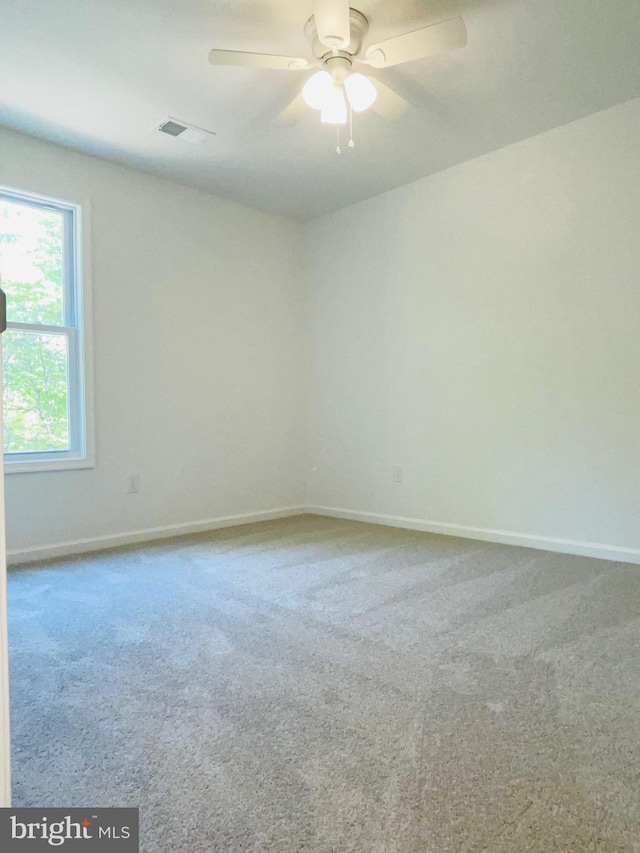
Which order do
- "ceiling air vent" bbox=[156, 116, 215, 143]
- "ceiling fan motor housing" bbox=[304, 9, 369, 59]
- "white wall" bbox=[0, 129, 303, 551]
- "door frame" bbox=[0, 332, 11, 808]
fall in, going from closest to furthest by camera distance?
1. "door frame" bbox=[0, 332, 11, 808]
2. "ceiling fan motor housing" bbox=[304, 9, 369, 59]
3. "ceiling air vent" bbox=[156, 116, 215, 143]
4. "white wall" bbox=[0, 129, 303, 551]

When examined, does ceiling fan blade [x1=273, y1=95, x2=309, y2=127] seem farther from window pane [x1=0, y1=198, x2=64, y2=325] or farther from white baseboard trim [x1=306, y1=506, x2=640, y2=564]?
white baseboard trim [x1=306, y1=506, x2=640, y2=564]

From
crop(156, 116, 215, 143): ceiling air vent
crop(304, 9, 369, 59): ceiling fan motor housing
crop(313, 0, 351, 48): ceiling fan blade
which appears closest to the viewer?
crop(313, 0, 351, 48): ceiling fan blade

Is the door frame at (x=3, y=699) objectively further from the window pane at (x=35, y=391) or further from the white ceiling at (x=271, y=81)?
the window pane at (x=35, y=391)

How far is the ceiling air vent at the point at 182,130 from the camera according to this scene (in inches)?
118

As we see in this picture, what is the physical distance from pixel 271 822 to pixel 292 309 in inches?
158

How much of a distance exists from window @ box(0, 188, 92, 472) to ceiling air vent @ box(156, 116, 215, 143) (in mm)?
789

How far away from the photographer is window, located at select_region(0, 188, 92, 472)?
3.16m

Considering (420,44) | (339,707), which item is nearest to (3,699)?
(339,707)

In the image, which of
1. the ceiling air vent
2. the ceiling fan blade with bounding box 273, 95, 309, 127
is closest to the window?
the ceiling air vent

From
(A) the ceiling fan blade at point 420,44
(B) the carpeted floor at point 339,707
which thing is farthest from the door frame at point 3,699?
(A) the ceiling fan blade at point 420,44

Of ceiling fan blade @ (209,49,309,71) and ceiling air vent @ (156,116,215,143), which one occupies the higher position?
ceiling air vent @ (156,116,215,143)

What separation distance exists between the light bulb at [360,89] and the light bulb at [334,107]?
0.04 metres

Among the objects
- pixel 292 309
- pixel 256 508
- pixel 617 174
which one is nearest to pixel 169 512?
pixel 256 508

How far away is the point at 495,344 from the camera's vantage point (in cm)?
350
